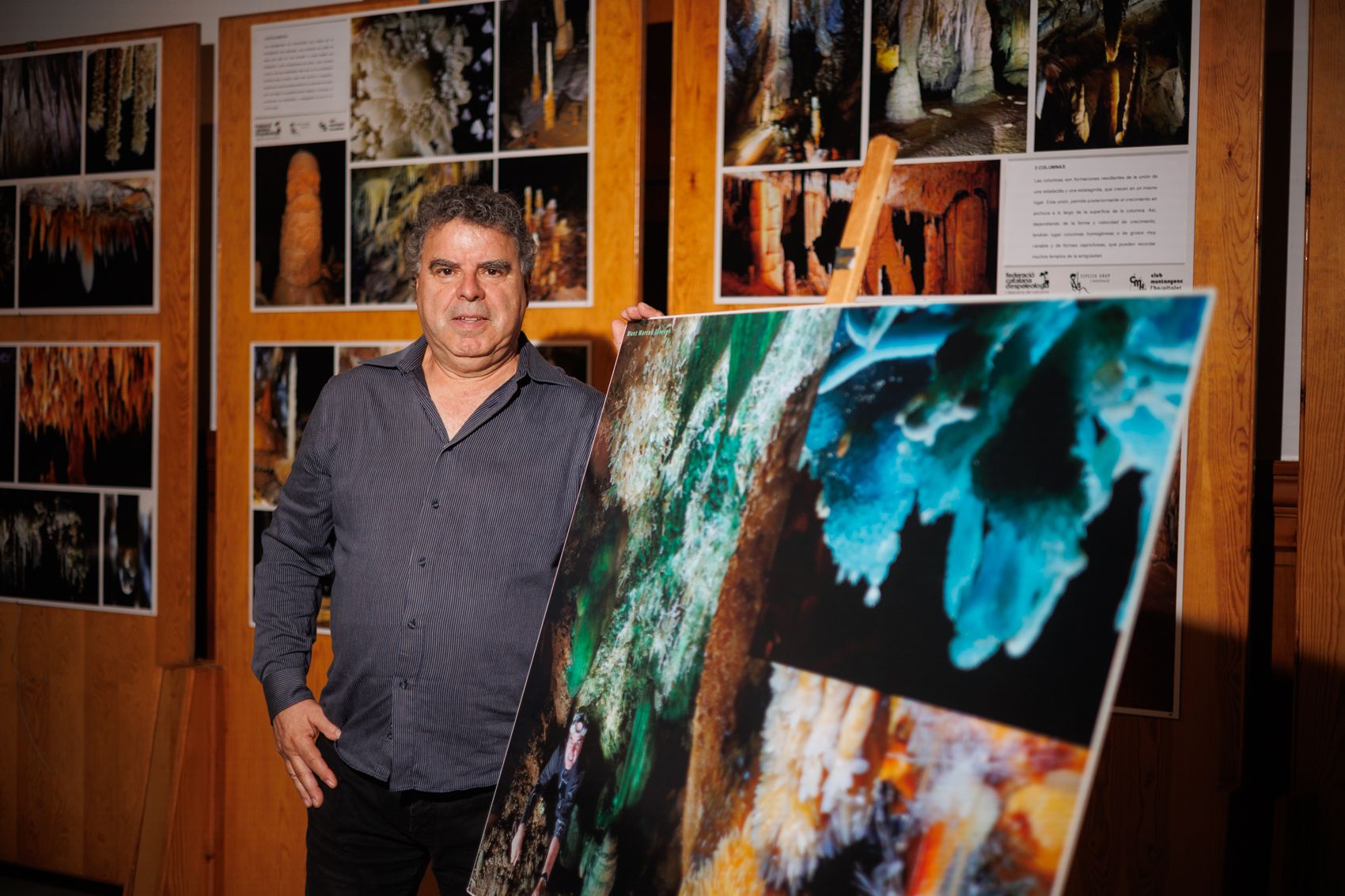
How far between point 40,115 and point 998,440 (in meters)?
2.99

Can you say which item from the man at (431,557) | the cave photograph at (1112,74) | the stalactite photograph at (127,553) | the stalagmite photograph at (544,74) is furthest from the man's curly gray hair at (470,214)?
the stalactite photograph at (127,553)

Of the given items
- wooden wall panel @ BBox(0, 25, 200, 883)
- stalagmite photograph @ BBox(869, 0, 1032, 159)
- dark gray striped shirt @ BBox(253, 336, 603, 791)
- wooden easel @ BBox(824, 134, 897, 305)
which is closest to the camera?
wooden easel @ BBox(824, 134, 897, 305)

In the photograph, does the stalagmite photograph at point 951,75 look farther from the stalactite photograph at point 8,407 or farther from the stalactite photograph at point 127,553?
the stalactite photograph at point 8,407

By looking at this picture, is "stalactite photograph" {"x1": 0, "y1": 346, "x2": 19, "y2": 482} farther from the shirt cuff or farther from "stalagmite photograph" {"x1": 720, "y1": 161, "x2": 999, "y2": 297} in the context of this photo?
"stalagmite photograph" {"x1": 720, "y1": 161, "x2": 999, "y2": 297}

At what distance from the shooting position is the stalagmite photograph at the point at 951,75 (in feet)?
6.20

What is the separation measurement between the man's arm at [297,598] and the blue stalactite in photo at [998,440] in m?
1.05

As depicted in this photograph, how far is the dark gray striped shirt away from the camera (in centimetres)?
159

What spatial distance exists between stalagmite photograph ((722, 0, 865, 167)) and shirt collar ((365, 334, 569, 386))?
66 centimetres

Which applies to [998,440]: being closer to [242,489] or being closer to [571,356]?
[571,356]

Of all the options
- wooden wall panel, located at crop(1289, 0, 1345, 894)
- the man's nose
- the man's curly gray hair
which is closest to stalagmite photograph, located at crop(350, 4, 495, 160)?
the man's curly gray hair

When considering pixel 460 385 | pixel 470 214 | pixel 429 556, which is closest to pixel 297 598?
pixel 429 556

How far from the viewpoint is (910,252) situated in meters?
1.97

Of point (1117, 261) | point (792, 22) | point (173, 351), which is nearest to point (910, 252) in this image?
point (1117, 261)

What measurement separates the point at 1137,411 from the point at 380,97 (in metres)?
2.15
